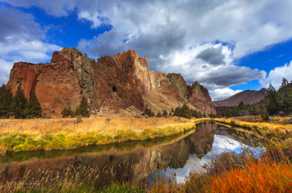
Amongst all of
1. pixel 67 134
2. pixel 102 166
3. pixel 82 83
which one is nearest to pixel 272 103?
pixel 67 134

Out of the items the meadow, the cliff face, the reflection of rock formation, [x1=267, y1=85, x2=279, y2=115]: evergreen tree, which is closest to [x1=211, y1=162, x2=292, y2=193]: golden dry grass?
the meadow

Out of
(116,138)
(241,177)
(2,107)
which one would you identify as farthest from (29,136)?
(2,107)

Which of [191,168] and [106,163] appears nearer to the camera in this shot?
[191,168]

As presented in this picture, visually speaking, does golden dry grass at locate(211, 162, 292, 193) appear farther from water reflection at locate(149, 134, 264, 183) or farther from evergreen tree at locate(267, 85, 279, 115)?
evergreen tree at locate(267, 85, 279, 115)

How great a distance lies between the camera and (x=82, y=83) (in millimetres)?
108188

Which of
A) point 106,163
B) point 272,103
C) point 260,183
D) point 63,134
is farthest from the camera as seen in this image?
point 272,103

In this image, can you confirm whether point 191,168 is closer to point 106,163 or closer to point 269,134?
point 106,163

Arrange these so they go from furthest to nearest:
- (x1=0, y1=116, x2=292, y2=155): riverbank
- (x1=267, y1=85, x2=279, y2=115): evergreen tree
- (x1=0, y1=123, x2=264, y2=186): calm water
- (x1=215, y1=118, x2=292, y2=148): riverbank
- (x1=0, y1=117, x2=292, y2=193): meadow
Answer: (x1=267, y1=85, x2=279, y2=115): evergreen tree, (x1=0, y1=116, x2=292, y2=155): riverbank, (x1=0, y1=123, x2=264, y2=186): calm water, (x1=215, y1=118, x2=292, y2=148): riverbank, (x1=0, y1=117, x2=292, y2=193): meadow

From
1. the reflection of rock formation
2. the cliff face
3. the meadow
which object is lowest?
the reflection of rock formation

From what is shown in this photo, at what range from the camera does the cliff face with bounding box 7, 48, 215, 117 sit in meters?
96.1

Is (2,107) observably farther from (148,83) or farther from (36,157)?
(148,83)

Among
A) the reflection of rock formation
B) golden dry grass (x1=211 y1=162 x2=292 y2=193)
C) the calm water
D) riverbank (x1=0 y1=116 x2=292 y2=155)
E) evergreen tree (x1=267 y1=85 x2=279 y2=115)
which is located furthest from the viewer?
evergreen tree (x1=267 y1=85 x2=279 y2=115)

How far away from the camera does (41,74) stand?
98.8 m

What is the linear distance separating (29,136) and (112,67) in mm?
130694
